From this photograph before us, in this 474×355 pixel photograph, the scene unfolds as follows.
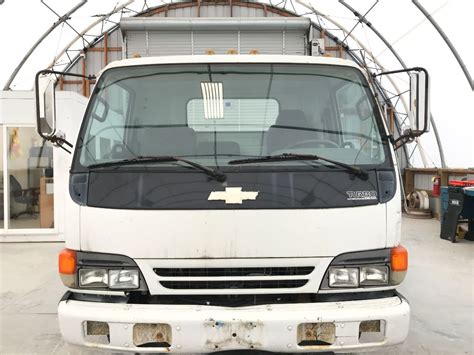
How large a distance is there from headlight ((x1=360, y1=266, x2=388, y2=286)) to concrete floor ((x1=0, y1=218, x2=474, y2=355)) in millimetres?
1335

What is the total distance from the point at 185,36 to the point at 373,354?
123 inches

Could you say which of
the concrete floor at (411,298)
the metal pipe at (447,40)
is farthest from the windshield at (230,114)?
the metal pipe at (447,40)

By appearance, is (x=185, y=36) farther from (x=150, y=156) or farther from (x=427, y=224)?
(x=427, y=224)

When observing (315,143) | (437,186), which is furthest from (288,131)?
(437,186)

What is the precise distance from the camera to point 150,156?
2523mm

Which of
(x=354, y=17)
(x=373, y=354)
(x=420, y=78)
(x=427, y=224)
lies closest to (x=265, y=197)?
(x=420, y=78)

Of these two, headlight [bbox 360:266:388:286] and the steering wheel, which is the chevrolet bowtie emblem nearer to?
the steering wheel

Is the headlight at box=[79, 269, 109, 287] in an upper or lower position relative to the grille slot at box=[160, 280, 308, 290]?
upper

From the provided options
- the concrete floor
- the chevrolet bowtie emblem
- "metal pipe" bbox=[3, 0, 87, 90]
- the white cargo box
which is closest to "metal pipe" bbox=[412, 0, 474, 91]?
the concrete floor

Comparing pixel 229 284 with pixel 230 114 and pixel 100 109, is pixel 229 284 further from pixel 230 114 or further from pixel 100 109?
pixel 100 109

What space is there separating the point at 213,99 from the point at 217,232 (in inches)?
37.2

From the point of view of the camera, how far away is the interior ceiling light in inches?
107

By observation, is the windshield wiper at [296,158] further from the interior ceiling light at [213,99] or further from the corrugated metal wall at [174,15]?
the corrugated metal wall at [174,15]

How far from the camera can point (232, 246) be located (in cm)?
234
